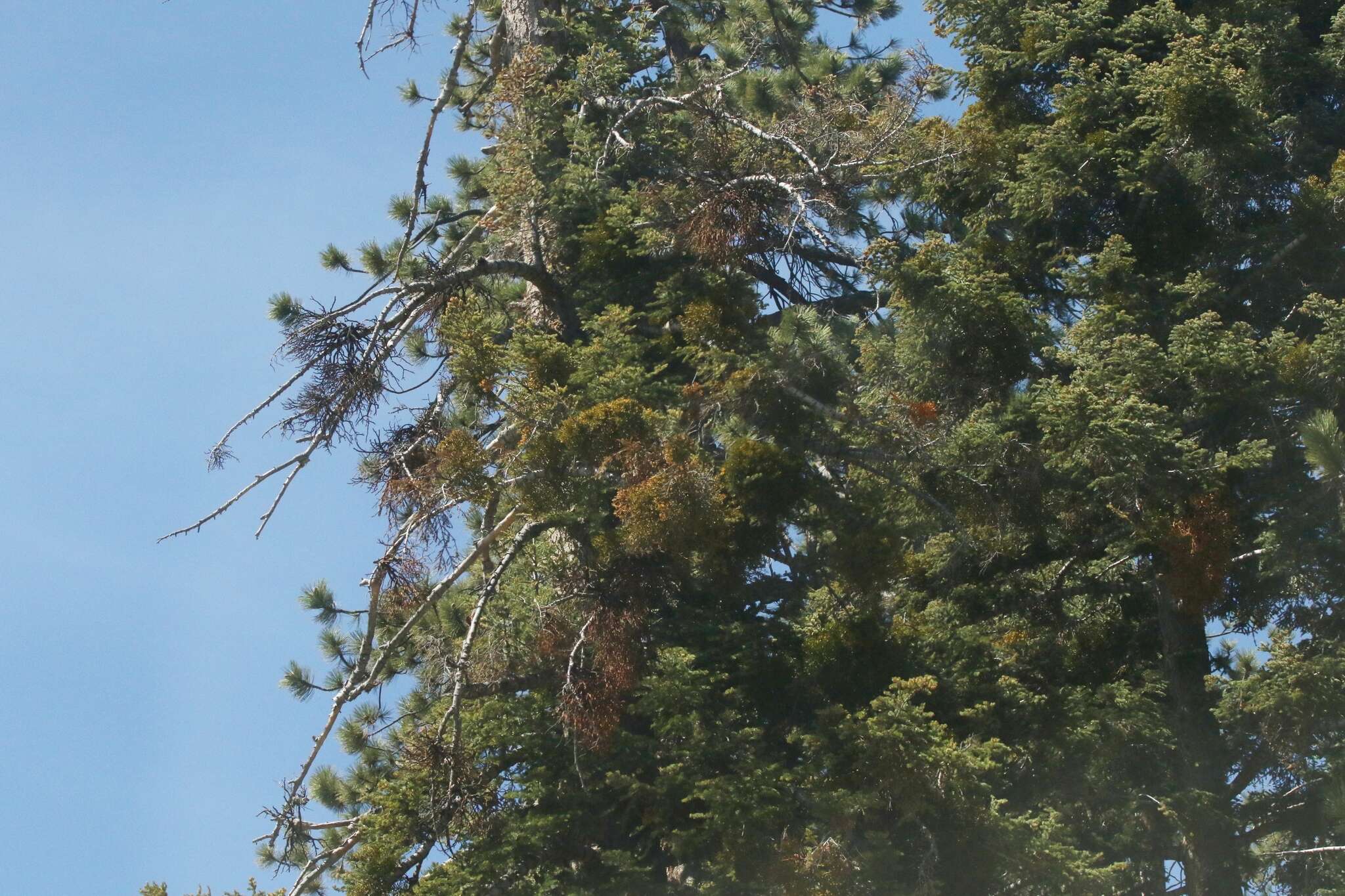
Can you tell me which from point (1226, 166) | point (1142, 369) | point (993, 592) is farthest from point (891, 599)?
point (1226, 166)

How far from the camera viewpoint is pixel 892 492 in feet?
40.1

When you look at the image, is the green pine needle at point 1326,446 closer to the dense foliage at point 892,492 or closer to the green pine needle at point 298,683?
the dense foliage at point 892,492

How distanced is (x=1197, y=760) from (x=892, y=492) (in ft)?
9.48

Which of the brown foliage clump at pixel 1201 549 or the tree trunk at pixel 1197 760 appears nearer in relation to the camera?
the tree trunk at pixel 1197 760

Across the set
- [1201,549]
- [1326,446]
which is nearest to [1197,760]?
[1201,549]

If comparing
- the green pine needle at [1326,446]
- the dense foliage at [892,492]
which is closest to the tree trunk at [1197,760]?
the dense foliage at [892,492]

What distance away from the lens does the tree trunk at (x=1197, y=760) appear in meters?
11.4

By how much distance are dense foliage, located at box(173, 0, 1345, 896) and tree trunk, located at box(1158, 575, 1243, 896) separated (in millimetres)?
36

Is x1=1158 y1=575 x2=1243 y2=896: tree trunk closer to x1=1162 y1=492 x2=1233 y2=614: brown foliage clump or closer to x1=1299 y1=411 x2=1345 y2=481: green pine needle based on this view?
x1=1162 y1=492 x2=1233 y2=614: brown foliage clump

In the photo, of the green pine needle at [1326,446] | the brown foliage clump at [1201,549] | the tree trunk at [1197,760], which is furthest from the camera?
the brown foliage clump at [1201,549]

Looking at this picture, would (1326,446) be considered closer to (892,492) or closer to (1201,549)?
(1201,549)

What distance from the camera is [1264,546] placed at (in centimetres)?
1161

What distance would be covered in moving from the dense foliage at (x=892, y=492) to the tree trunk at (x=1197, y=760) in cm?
4

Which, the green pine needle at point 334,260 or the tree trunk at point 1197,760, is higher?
the green pine needle at point 334,260
